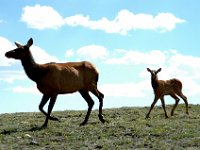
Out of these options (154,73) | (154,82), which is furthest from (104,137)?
(154,73)

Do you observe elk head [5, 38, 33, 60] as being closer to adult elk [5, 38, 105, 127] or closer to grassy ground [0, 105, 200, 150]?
adult elk [5, 38, 105, 127]

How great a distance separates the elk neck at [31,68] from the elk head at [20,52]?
0.50 ft

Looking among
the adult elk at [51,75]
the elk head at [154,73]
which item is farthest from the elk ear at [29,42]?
the elk head at [154,73]

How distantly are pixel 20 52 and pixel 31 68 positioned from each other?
70cm

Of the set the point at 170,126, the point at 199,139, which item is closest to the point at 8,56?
the point at 170,126

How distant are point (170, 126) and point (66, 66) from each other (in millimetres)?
4424

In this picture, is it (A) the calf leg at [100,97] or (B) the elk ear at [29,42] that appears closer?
(B) the elk ear at [29,42]

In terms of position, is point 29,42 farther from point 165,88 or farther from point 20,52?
point 165,88

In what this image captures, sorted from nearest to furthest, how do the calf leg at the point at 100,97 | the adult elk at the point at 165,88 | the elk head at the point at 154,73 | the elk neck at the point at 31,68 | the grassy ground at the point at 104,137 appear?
the grassy ground at the point at 104,137 < the elk neck at the point at 31,68 < the calf leg at the point at 100,97 < the adult elk at the point at 165,88 < the elk head at the point at 154,73

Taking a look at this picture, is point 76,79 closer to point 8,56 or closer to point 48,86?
point 48,86

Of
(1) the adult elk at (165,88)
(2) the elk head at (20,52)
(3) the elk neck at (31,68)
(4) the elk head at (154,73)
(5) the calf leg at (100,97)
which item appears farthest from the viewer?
(4) the elk head at (154,73)

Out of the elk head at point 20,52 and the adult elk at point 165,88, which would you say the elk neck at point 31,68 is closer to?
the elk head at point 20,52

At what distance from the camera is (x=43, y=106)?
18562 millimetres

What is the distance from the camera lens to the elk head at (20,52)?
17812 millimetres
